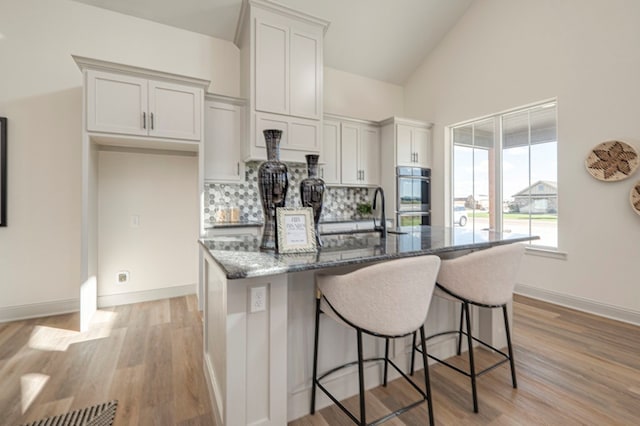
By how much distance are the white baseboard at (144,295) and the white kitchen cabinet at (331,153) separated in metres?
2.28

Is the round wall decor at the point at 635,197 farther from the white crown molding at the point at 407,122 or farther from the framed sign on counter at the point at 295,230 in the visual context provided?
the framed sign on counter at the point at 295,230

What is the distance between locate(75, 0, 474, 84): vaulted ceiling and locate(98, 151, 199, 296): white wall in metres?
1.56

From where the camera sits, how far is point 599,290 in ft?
9.96

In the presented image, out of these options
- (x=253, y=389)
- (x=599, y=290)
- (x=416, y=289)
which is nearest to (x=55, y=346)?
(x=253, y=389)

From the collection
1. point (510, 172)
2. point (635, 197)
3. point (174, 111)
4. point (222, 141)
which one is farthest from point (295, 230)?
point (510, 172)

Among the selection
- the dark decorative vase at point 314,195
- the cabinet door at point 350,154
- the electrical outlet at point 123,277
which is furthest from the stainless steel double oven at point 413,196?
→ the electrical outlet at point 123,277

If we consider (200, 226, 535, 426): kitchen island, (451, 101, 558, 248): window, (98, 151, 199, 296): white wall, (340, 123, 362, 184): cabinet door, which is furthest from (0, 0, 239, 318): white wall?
(451, 101, 558, 248): window

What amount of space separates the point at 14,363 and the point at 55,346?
0.27m

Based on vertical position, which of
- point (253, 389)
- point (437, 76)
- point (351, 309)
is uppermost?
point (437, 76)

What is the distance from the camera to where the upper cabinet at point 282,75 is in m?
3.39

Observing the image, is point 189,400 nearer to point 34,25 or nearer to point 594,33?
point 34,25

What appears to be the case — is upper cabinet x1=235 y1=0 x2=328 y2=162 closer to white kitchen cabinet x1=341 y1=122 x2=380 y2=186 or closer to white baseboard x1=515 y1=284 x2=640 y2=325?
white kitchen cabinet x1=341 y1=122 x2=380 y2=186

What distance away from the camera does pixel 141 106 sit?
9.37ft

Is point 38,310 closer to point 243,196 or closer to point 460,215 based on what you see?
point 243,196
